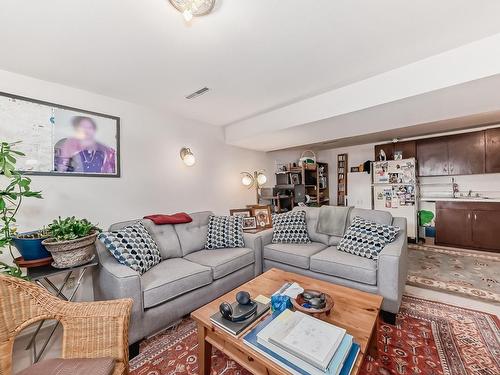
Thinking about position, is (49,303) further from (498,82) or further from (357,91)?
(498,82)

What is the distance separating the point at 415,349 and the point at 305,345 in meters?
1.17

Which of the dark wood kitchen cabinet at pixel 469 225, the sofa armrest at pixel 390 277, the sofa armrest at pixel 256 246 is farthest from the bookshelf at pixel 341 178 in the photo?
the sofa armrest at pixel 390 277

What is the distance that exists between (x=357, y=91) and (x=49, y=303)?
2874mm

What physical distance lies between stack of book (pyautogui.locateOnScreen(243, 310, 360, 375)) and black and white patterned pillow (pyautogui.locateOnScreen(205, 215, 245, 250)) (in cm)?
153

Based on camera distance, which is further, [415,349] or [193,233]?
[193,233]

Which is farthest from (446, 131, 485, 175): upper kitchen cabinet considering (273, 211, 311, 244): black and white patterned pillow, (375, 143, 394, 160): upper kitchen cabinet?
(273, 211, 311, 244): black and white patterned pillow

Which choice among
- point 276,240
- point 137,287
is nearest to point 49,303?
point 137,287

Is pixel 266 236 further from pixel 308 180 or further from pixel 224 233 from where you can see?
pixel 308 180

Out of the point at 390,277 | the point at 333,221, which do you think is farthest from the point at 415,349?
the point at 333,221

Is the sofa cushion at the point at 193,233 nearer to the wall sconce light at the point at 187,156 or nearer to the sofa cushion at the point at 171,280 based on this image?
the sofa cushion at the point at 171,280

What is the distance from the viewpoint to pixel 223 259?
7.35 feet

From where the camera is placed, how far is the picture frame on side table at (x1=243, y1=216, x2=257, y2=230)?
10.0ft

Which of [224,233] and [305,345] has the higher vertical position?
[224,233]

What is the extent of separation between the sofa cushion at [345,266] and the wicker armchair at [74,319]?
173 centimetres
